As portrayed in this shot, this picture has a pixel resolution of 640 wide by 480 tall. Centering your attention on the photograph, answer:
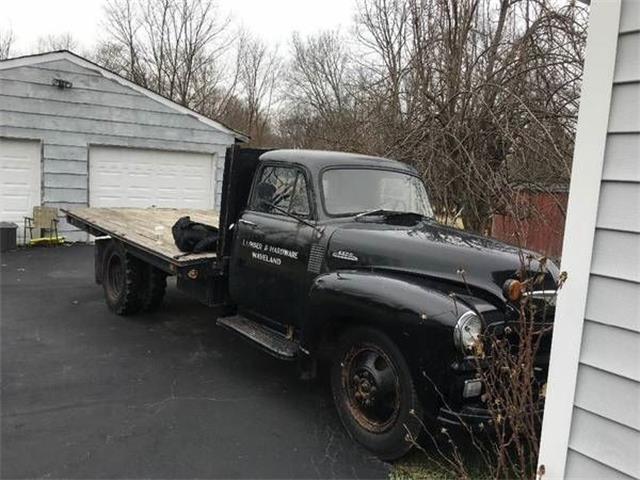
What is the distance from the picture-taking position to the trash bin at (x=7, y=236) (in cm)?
1145

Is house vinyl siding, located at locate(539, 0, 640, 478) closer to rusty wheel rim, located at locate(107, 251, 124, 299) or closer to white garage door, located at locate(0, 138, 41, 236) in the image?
rusty wheel rim, located at locate(107, 251, 124, 299)

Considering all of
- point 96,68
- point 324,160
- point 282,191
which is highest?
point 96,68

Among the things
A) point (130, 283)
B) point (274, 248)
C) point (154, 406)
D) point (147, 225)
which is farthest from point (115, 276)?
point (274, 248)

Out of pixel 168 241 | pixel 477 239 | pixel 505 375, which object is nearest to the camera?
pixel 505 375

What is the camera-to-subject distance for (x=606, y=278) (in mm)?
2084

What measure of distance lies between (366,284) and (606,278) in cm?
188

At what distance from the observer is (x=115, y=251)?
720cm

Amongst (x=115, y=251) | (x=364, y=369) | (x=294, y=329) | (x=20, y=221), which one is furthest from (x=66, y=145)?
(x=364, y=369)

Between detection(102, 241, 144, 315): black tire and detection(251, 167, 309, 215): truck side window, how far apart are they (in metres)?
2.44

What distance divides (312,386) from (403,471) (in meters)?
1.62

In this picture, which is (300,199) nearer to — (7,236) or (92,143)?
(7,236)

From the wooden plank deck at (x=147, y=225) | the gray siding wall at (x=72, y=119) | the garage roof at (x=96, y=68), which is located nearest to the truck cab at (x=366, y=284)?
the wooden plank deck at (x=147, y=225)

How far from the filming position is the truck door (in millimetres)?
4691

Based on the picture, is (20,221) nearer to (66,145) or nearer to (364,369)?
(66,145)
